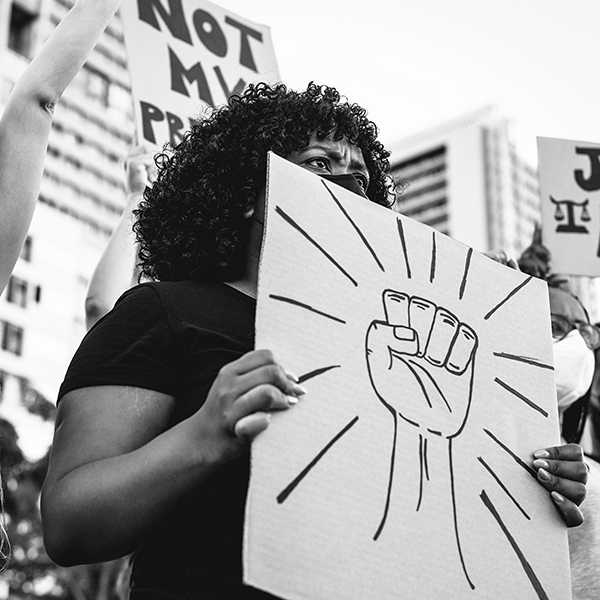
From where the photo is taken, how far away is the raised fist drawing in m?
1.46

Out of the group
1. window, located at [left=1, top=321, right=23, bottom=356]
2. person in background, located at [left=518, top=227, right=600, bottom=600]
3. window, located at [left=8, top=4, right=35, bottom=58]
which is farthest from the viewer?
window, located at [left=8, top=4, right=35, bottom=58]

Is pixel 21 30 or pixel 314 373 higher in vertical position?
pixel 21 30

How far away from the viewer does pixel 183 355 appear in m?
1.51

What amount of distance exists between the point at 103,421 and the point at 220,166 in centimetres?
61

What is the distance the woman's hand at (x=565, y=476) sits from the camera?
1599 mm

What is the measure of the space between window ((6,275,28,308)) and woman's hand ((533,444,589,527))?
4402 centimetres

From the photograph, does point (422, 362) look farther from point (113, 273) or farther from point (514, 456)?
point (113, 273)

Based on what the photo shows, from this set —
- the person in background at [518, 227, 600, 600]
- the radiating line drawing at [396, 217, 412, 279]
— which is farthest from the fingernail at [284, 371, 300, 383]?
the person in background at [518, 227, 600, 600]

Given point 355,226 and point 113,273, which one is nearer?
point 355,226

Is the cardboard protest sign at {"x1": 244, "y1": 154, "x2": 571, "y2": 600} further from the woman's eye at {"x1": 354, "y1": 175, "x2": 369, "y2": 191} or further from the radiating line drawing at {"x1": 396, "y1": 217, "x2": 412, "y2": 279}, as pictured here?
the woman's eye at {"x1": 354, "y1": 175, "x2": 369, "y2": 191}

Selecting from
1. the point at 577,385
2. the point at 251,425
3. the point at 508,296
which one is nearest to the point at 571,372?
the point at 577,385

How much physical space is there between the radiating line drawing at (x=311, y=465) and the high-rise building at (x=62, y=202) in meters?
39.0

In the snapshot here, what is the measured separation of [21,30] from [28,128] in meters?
57.2

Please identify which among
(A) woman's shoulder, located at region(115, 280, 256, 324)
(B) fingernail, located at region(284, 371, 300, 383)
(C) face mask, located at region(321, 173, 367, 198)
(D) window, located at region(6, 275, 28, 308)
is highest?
(D) window, located at region(6, 275, 28, 308)
